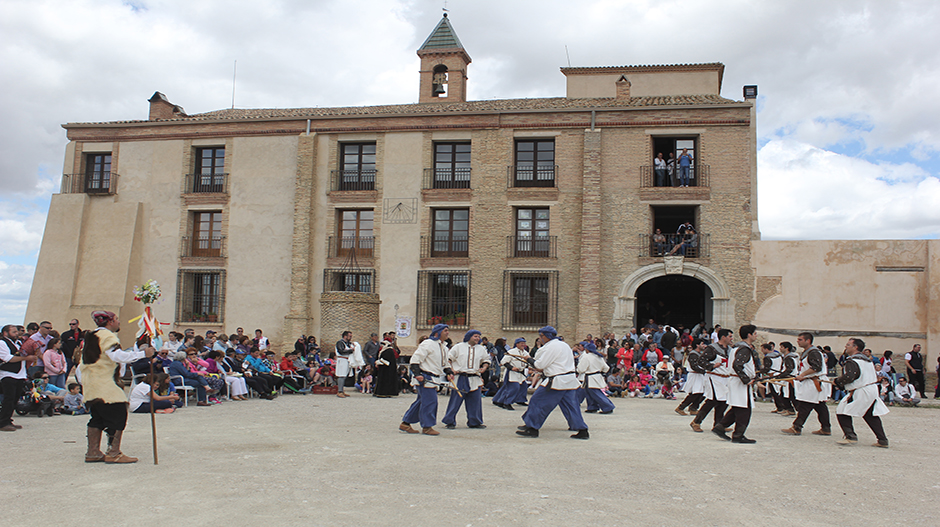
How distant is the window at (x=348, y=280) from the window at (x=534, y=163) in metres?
6.37

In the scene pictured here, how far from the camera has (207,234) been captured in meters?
27.1

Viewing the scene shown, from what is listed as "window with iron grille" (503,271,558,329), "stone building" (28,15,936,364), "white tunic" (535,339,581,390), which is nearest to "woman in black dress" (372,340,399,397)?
"white tunic" (535,339,581,390)

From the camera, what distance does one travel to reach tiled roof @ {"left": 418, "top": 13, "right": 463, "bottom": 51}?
3109 centimetres

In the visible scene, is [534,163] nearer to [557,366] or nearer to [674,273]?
[674,273]

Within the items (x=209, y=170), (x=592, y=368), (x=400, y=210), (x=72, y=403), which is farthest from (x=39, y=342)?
(x=209, y=170)

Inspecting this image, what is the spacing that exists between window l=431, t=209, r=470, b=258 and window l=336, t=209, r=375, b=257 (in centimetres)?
238

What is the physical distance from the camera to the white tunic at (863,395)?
9.77 meters

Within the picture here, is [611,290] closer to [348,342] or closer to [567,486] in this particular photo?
[348,342]

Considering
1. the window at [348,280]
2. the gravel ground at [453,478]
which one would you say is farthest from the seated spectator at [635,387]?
the window at [348,280]

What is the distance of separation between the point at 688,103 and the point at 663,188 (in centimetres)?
309

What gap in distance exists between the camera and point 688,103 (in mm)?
24297

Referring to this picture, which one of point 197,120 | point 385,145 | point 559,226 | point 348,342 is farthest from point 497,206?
point 197,120

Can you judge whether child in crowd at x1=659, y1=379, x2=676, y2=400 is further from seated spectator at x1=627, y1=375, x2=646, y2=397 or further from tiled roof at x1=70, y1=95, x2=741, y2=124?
tiled roof at x1=70, y1=95, x2=741, y2=124

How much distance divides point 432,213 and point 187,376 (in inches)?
534
